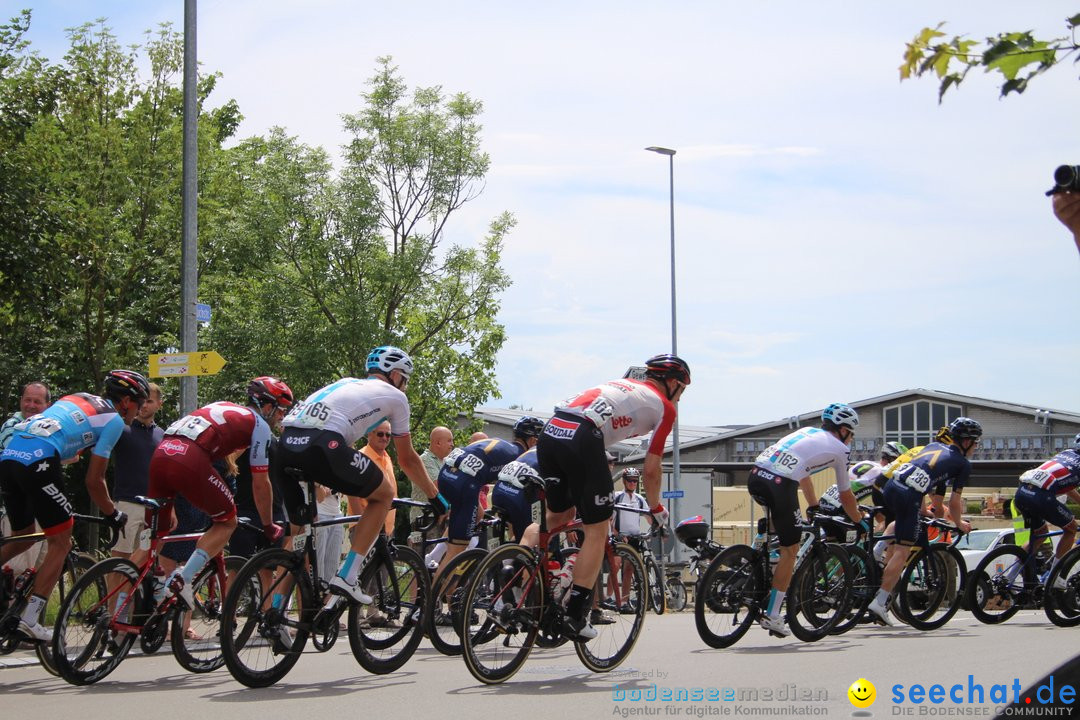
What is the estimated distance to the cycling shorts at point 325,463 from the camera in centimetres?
732

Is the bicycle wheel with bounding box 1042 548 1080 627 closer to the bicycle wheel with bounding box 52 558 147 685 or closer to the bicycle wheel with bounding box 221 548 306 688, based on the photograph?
the bicycle wheel with bounding box 221 548 306 688

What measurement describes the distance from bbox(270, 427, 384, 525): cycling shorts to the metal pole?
683cm

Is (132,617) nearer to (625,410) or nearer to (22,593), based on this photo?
(22,593)

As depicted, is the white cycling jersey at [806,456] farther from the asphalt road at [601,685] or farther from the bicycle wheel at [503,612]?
the bicycle wheel at [503,612]

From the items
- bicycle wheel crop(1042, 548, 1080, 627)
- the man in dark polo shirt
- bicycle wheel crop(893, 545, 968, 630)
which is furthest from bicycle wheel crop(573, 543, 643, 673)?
bicycle wheel crop(1042, 548, 1080, 627)

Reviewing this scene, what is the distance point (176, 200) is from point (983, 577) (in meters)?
18.9

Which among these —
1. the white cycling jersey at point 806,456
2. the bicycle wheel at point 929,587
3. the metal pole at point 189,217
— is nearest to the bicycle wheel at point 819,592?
the white cycling jersey at point 806,456

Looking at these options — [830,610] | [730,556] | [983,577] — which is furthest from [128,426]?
[983,577]

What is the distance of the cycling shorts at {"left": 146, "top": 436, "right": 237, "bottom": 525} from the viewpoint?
7.86 m

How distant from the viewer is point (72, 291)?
24016 mm

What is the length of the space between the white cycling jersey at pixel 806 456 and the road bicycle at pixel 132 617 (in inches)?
172

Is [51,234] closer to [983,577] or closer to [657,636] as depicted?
[657,636]

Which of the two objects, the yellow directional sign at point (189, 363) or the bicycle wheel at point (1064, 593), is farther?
the yellow directional sign at point (189, 363)

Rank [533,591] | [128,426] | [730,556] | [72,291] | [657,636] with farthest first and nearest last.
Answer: [72,291] → [657,636] → [128,426] → [730,556] → [533,591]
